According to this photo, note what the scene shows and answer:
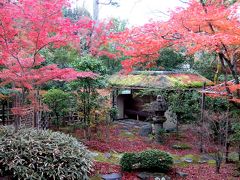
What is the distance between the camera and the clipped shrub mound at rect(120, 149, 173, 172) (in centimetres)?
692

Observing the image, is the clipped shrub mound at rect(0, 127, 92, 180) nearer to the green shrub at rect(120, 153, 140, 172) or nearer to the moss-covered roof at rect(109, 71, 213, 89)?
the green shrub at rect(120, 153, 140, 172)

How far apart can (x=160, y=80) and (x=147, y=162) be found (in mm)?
6311

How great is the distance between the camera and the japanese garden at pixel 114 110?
6203 mm

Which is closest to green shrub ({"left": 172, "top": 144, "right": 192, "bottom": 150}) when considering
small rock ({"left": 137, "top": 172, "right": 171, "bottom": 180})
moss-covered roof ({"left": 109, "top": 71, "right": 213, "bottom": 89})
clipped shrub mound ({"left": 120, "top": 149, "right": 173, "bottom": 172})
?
moss-covered roof ({"left": 109, "top": 71, "right": 213, "bottom": 89})

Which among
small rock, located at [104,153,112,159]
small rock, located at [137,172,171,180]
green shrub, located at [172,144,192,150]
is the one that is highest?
small rock, located at [104,153,112,159]

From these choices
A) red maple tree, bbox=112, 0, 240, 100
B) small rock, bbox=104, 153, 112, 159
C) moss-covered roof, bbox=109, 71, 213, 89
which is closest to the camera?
red maple tree, bbox=112, 0, 240, 100

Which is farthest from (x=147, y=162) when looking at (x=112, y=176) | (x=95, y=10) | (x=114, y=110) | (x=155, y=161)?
(x=95, y=10)

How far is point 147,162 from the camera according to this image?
22.6 ft

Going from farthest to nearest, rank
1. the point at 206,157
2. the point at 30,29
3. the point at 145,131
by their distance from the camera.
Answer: the point at 145,131
the point at 206,157
the point at 30,29

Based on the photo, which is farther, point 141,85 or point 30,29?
point 141,85

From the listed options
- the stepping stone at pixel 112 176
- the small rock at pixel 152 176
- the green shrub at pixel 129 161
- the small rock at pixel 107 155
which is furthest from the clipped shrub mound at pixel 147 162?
the small rock at pixel 107 155

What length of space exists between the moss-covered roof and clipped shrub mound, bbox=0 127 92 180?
6.76 meters

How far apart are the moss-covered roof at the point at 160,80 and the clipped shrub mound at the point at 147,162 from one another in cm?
553

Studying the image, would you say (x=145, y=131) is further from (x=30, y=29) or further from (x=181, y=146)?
(x=30, y=29)
